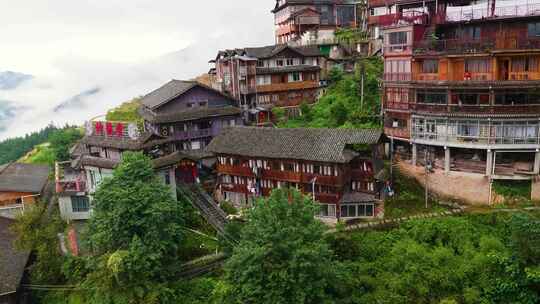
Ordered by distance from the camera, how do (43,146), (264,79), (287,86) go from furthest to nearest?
(43,146) → (287,86) → (264,79)

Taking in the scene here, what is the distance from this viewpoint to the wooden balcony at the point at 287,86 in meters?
54.7

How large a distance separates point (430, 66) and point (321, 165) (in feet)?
41.1

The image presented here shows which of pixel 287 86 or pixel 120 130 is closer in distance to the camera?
pixel 120 130

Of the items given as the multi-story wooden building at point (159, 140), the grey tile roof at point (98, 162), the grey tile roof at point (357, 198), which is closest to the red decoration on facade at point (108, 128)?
the multi-story wooden building at point (159, 140)

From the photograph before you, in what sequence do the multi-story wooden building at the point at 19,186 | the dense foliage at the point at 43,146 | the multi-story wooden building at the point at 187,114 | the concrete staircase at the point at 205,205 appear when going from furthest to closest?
1. the dense foliage at the point at 43,146
2. the multi-story wooden building at the point at 187,114
3. the multi-story wooden building at the point at 19,186
4. the concrete staircase at the point at 205,205

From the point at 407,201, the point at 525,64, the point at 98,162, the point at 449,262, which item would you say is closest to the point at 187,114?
the point at 98,162

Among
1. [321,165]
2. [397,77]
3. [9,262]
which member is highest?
[397,77]

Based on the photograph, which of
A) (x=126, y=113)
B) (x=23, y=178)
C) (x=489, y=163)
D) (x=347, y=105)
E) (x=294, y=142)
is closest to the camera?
(x=489, y=163)

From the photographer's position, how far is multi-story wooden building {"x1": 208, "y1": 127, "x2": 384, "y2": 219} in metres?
35.2

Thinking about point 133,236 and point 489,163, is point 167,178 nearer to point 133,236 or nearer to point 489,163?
point 133,236

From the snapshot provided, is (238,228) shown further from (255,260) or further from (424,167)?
(424,167)

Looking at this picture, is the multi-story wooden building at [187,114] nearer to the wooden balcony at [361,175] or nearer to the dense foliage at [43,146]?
the wooden balcony at [361,175]

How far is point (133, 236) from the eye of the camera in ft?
99.6

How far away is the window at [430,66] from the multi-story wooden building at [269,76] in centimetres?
2064
